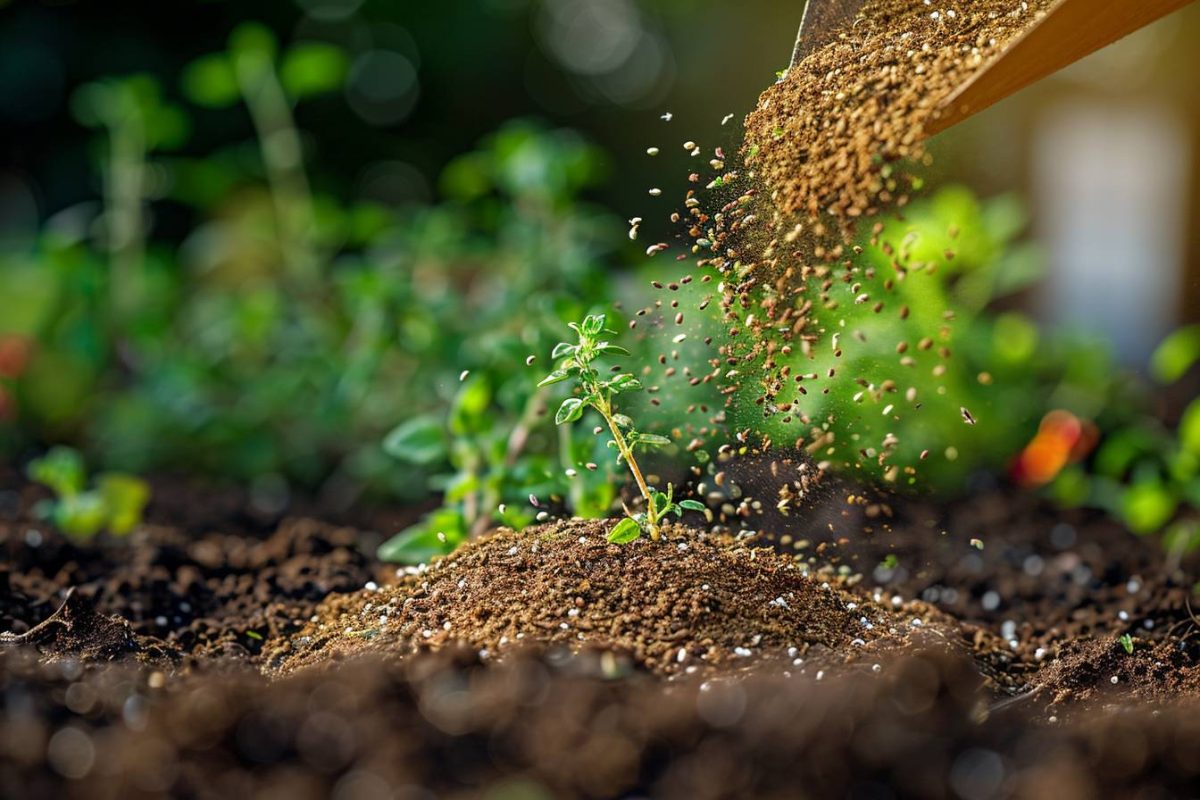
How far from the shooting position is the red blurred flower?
2.67m

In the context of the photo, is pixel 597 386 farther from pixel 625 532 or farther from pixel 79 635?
pixel 79 635

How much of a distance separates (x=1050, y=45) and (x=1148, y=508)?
127 cm

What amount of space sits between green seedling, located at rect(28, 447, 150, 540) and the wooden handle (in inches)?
73.1

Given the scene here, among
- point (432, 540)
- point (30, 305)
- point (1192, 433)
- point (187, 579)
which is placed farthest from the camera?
point (30, 305)

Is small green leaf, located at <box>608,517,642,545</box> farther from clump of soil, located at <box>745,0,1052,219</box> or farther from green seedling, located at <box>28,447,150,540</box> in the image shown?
green seedling, located at <box>28,447,150,540</box>

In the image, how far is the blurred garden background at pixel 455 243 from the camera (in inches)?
94.2

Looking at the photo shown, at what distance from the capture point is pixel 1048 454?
8.75 feet

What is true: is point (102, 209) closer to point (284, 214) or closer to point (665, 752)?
point (284, 214)

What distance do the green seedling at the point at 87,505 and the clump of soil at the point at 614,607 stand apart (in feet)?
2.80

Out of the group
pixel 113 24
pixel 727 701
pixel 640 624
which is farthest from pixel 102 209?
pixel 727 701

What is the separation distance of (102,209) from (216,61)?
83.4 inches

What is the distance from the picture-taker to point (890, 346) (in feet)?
7.17

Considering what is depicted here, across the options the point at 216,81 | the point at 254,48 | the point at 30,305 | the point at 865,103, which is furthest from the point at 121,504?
the point at 865,103

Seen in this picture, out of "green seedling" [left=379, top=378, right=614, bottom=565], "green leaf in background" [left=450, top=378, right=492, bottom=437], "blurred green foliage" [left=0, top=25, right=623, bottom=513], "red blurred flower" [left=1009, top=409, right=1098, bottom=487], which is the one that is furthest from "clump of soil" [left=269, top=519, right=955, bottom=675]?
"red blurred flower" [left=1009, top=409, right=1098, bottom=487]
